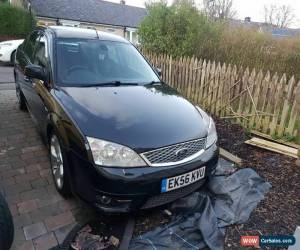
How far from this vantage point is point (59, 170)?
2.89 m

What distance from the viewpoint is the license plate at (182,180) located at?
7.63 feet

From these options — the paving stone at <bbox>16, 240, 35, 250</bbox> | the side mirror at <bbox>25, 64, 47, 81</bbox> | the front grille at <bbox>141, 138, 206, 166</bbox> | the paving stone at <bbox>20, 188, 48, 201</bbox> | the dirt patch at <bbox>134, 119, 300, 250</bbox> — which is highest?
the side mirror at <bbox>25, 64, 47, 81</bbox>

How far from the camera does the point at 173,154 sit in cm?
236

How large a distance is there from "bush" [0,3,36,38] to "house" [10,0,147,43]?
3021 mm

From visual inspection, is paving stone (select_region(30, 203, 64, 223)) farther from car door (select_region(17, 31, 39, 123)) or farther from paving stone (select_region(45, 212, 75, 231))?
car door (select_region(17, 31, 39, 123))

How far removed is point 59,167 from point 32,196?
443 millimetres

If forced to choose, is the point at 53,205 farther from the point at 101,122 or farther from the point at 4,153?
the point at 4,153

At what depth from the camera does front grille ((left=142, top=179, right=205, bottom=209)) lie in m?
2.37

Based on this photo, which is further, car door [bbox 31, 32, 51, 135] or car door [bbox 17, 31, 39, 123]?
car door [bbox 17, 31, 39, 123]

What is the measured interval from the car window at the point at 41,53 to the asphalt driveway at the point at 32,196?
123 centimetres

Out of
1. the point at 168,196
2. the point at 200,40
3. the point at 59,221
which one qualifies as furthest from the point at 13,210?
the point at 200,40

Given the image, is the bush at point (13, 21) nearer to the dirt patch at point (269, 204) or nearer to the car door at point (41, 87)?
the car door at point (41, 87)

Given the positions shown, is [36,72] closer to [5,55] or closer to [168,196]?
[168,196]

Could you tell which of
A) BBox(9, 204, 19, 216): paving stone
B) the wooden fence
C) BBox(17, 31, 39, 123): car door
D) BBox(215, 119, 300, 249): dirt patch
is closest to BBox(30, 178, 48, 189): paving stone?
BBox(9, 204, 19, 216): paving stone
